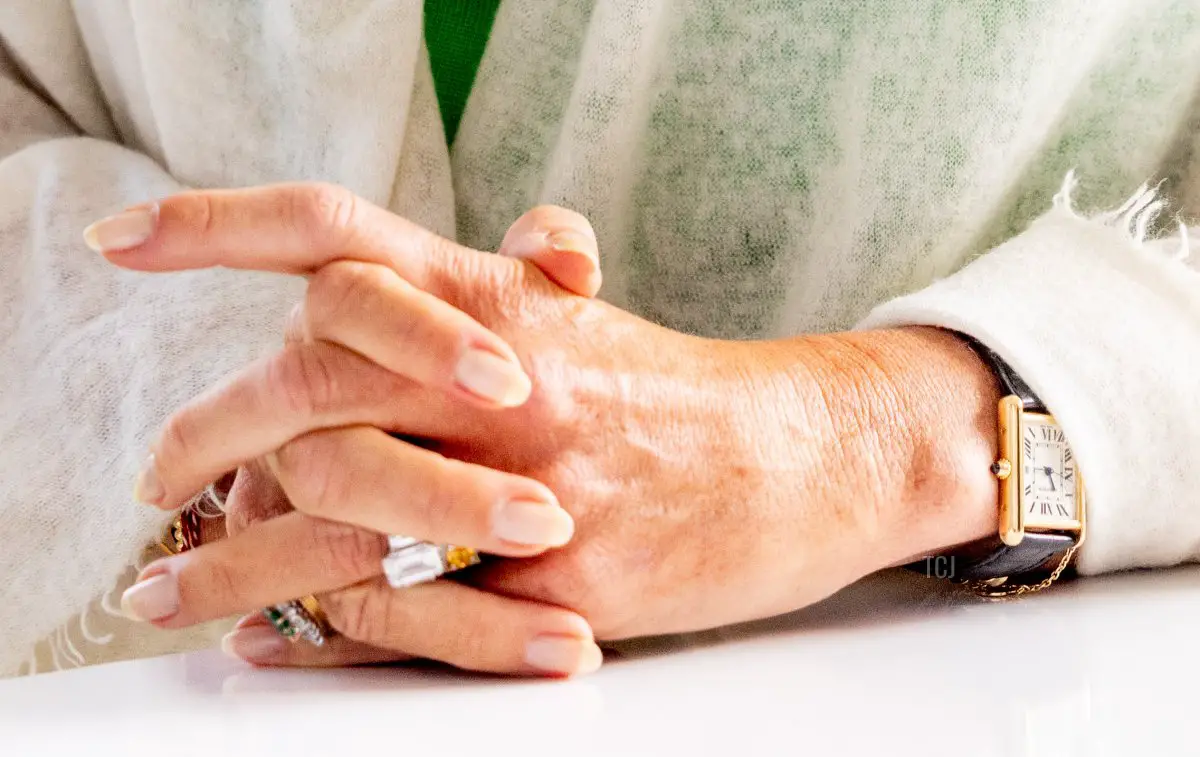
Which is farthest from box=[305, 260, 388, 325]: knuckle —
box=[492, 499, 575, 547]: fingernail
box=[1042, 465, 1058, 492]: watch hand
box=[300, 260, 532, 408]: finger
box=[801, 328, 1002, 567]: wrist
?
box=[1042, 465, 1058, 492]: watch hand

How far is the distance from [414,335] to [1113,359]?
0.35 metres

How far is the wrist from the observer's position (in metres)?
0.51

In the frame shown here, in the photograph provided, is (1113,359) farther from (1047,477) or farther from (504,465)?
(504,465)

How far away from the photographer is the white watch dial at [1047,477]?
515mm

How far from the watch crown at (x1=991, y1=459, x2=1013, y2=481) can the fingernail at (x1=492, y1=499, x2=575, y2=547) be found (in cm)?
23

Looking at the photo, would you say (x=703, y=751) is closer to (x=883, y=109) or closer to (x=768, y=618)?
(x=768, y=618)

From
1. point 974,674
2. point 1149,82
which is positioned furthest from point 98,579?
point 1149,82

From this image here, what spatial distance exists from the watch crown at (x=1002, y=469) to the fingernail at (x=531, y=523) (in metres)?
0.23

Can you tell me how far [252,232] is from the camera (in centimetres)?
43

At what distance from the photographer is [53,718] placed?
367 mm

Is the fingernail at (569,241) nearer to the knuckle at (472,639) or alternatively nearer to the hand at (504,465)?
the hand at (504,465)

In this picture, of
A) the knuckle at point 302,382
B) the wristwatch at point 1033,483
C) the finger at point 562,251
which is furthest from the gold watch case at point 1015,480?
the knuckle at point 302,382

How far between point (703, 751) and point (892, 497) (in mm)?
202

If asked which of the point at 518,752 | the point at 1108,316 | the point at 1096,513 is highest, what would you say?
the point at 1108,316
